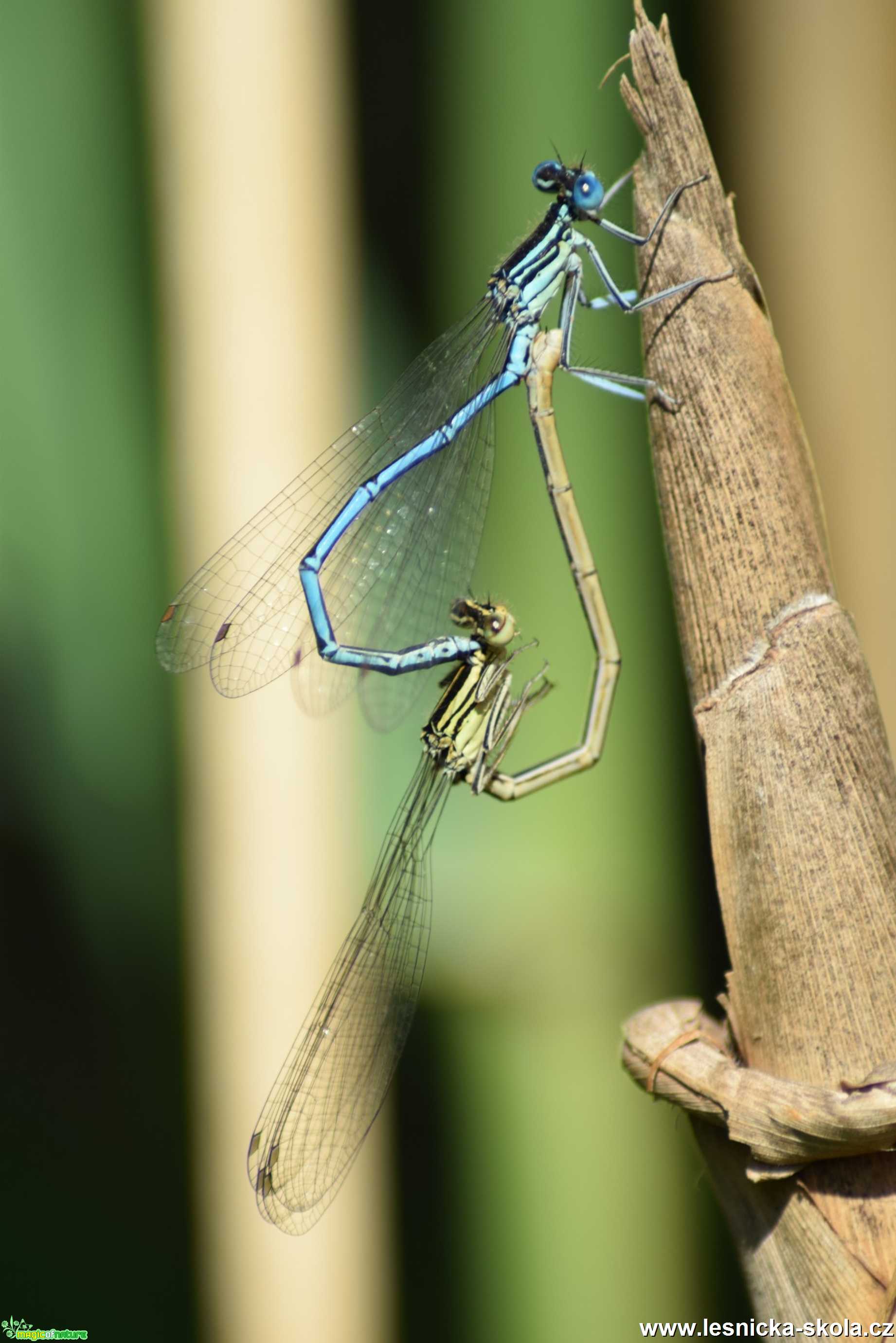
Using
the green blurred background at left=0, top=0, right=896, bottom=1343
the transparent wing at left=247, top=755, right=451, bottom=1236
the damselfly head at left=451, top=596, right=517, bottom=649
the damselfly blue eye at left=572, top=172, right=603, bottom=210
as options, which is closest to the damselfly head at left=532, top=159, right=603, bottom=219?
the damselfly blue eye at left=572, top=172, right=603, bottom=210

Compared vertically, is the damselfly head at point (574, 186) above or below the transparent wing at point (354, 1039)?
above

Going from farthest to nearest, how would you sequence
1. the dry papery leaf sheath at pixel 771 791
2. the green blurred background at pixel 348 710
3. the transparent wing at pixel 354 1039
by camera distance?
the green blurred background at pixel 348 710, the transparent wing at pixel 354 1039, the dry papery leaf sheath at pixel 771 791

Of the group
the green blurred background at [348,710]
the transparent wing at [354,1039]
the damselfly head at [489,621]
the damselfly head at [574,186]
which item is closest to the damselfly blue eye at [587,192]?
the damselfly head at [574,186]

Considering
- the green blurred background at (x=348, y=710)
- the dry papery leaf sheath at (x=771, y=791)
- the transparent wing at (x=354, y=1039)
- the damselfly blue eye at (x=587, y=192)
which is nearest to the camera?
the dry papery leaf sheath at (x=771, y=791)

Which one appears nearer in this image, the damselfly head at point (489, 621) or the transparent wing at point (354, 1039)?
the damselfly head at point (489, 621)

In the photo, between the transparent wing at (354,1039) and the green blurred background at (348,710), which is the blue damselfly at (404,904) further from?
the green blurred background at (348,710)

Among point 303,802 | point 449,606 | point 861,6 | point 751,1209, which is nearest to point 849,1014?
point 751,1209
